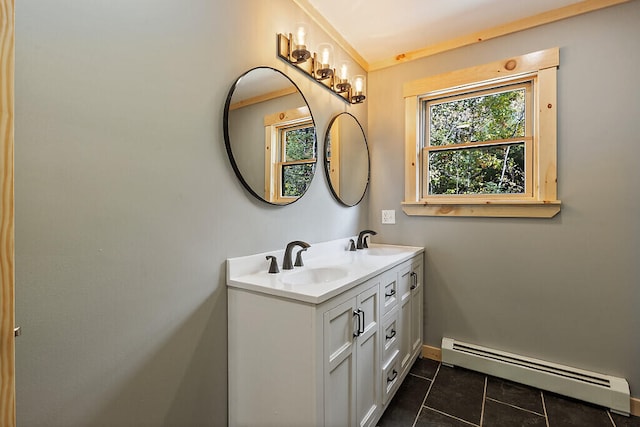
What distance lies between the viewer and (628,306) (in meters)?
1.72

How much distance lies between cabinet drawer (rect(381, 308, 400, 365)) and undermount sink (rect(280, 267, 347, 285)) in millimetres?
371

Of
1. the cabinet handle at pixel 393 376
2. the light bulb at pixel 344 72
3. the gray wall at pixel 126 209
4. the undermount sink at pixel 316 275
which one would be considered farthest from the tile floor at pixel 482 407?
the light bulb at pixel 344 72

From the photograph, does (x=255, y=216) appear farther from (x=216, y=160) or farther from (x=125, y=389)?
(x=125, y=389)

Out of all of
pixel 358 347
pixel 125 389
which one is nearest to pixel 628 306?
pixel 358 347

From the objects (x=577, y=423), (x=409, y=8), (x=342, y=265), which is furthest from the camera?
(x=409, y=8)

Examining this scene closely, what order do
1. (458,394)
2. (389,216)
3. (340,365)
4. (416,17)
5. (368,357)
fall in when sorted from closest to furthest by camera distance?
(340,365) < (368,357) < (458,394) < (416,17) < (389,216)

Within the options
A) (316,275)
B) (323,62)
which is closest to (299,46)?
(323,62)

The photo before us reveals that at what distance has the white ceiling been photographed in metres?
1.82

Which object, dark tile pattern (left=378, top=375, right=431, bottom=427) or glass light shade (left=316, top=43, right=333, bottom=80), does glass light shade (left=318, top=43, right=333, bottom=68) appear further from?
dark tile pattern (left=378, top=375, right=431, bottom=427)

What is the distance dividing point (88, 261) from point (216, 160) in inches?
23.7

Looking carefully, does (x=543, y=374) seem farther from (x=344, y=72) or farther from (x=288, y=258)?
(x=344, y=72)

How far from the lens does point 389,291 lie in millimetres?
1733

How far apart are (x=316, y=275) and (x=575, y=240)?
1.66 meters

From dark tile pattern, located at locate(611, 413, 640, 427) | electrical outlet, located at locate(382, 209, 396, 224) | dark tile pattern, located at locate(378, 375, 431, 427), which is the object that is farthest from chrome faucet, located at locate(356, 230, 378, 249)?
dark tile pattern, located at locate(611, 413, 640, 427)
